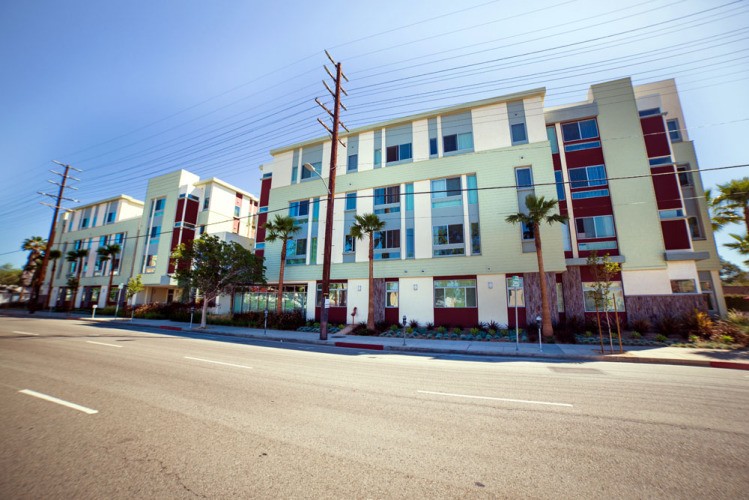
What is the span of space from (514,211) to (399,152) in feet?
34.4

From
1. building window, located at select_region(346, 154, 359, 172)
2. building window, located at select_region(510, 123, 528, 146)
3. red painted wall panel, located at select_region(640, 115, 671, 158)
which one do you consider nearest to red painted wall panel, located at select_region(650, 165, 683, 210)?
red painted wall panel, located at select_region(640, 115, 671, 158)

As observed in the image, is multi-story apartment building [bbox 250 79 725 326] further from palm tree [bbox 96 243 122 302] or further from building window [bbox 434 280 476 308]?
palm tree [bbox 96 243 122 302]

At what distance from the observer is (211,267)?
22.4 metres

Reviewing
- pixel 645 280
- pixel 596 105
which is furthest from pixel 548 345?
pixel 596 105

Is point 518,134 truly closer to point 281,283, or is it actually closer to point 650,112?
point 650,112

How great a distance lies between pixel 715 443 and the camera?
12.9ft

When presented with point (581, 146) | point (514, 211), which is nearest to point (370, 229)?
point (514, 211)

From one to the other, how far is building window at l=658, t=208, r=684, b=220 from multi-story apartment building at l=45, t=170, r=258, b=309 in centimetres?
3680

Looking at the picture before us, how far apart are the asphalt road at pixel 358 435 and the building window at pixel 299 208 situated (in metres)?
21.2

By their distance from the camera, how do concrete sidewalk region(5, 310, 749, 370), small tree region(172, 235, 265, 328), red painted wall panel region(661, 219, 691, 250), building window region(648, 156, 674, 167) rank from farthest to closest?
building window region(648, 156, 674, 167) < small tree region(172, 235, 265, 328) < red painted wall panel region(661, 219, 691, 250) < concrete sidewalk region(5, 310, 749, 370)

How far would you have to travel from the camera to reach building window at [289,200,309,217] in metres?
27.7

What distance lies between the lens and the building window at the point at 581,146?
2366 cm

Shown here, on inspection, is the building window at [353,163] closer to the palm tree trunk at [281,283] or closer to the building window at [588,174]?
the palm tree trunk at [281,283]

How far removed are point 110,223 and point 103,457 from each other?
172 ft
